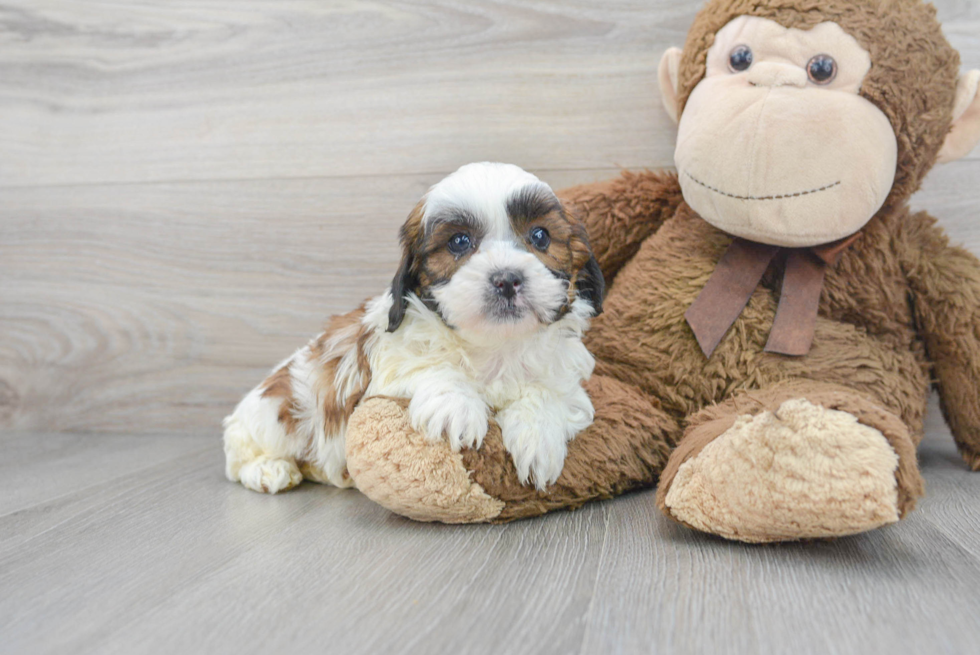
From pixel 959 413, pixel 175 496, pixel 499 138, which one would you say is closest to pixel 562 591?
pixel 175 496

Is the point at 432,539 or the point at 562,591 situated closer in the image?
the point at 562,591

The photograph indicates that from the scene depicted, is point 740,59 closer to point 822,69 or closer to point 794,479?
point 822,69

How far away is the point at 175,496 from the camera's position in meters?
1.60

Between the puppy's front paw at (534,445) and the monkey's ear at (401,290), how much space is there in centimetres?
25

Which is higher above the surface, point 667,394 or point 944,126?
point 944,126

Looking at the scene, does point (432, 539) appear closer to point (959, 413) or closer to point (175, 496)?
point (175, 496)

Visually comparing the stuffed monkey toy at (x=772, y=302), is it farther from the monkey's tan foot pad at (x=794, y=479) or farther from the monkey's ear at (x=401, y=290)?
the monkey's ear at (x=401, y=290)

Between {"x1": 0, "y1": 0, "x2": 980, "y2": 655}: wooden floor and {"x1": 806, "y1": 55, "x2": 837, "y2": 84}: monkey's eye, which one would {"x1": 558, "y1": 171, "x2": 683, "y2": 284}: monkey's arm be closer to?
{"x1": 0, "y1": 0, "x2": 980, "y2": 655}: wooden floor

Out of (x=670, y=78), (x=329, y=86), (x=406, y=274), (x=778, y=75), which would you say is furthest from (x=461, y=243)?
(x=329, y=86)

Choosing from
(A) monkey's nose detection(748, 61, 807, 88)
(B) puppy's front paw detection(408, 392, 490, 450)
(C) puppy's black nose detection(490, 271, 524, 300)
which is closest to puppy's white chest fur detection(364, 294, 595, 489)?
(B) puppy's front paw detection(408, 392, 490, 450)

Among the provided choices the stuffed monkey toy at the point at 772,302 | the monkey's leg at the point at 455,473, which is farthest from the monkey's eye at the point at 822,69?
the monkey's leg at the point at 455,473

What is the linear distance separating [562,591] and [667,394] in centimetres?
66

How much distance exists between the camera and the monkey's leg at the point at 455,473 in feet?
4.10

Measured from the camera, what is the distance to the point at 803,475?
3.45ft
